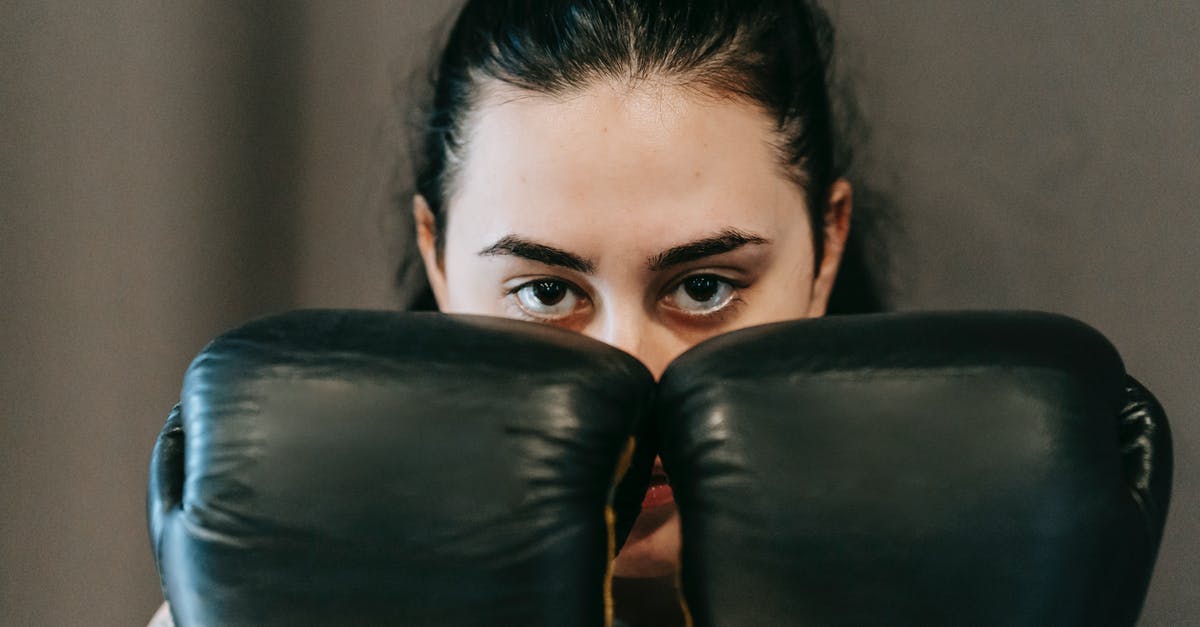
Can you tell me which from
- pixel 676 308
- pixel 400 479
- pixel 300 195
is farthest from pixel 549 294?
pixel 300 195

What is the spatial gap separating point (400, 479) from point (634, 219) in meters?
0.35

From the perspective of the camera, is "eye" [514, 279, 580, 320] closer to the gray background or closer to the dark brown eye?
the dark brown eye

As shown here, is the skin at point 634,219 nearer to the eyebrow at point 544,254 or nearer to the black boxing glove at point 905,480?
the eyebrow at point 544,254

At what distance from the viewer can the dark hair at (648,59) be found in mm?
812

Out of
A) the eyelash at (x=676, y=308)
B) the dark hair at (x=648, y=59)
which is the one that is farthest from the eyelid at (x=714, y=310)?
the dark hair at (x=648, y=59)

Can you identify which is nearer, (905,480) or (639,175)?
(905,480)

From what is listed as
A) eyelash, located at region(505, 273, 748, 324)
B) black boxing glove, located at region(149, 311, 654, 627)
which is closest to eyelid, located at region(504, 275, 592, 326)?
eyelash, located at region(505, 273, 748, 324)

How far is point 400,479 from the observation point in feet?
1.61

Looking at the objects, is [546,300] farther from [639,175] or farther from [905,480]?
[905,480]

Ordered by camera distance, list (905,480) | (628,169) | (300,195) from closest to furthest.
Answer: (905,480), (628,169), (300,195)

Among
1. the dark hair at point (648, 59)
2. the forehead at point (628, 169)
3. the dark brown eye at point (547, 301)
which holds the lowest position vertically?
the dark brown eye at point (547, 301)

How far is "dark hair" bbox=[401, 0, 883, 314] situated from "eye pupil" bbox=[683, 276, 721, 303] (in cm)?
13

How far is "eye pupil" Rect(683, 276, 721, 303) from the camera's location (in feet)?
2.69

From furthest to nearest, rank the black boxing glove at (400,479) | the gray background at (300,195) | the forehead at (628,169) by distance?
the gray background at (300,195) → the forehead at (628,169) → the black boxing glove at (400,479)
